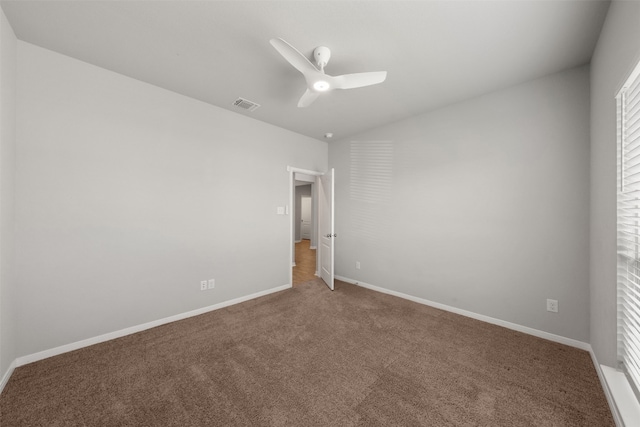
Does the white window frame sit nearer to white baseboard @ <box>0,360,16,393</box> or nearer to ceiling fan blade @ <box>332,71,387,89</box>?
ceiling fan blade @ <box>332,71,387,89</box>

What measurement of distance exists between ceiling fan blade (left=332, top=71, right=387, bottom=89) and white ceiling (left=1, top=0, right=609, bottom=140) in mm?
303

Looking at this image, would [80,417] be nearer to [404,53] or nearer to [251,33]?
[251,33]

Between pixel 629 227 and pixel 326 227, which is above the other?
pixel 629 227

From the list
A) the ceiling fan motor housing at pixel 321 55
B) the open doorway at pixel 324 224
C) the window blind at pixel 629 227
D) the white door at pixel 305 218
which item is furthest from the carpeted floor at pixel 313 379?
the white door at pixel 305 218

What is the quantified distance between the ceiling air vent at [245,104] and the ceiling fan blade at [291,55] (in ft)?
4.62

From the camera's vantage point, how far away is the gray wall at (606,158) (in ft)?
4.58

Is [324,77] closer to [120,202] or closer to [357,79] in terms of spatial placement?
[357,79]

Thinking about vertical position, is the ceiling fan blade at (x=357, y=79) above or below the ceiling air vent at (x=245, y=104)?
below

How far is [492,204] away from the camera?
8.80ft

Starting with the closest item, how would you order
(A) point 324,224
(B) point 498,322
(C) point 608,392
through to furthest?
(C) point 608,392 → (B) point 498,322 → (A) point 324,224

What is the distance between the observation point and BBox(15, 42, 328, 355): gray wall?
78.4 inches

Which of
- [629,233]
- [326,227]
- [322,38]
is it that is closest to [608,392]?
[629,233]

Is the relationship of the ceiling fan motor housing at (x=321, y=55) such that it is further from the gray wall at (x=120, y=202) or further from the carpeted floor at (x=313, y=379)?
the carpeted floor at (x=313, y=379)

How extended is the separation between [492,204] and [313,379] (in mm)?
2581
